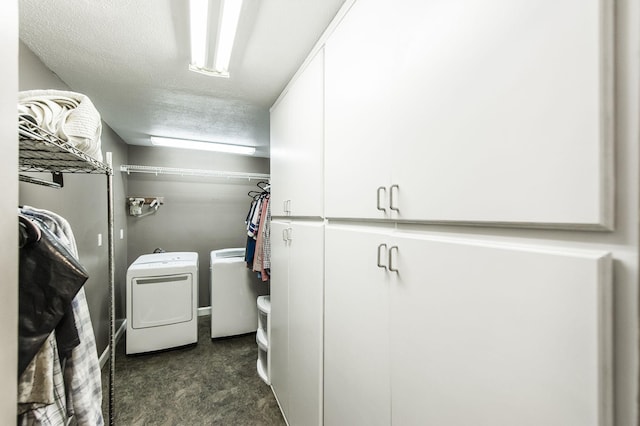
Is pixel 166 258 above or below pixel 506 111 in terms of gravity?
below

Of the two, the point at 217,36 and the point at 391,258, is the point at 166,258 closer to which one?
the point at 217,36

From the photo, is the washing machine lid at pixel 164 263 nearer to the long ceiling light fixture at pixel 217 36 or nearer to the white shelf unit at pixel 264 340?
the white shelf unit at pixel 264 340

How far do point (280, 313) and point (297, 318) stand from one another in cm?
36

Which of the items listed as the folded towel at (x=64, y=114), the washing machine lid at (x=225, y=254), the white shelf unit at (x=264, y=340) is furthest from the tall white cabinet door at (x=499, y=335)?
the washing machine lid at (x=225, y=254)

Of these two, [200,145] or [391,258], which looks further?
[200,145]

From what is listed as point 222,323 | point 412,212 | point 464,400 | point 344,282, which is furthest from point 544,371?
point 222,323

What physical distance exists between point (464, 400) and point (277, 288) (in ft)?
4.89

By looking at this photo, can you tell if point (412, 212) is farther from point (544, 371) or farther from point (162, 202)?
point (162, 202)

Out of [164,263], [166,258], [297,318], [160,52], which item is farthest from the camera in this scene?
[166,258]

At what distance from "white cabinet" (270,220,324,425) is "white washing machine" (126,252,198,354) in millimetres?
1282

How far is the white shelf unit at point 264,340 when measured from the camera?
2184mm

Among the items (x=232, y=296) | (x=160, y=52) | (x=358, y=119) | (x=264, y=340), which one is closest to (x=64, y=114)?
(x=160, y=52)

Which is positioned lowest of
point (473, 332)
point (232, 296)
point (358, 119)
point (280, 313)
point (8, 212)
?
point (232, 296)

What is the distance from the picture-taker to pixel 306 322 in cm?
144
